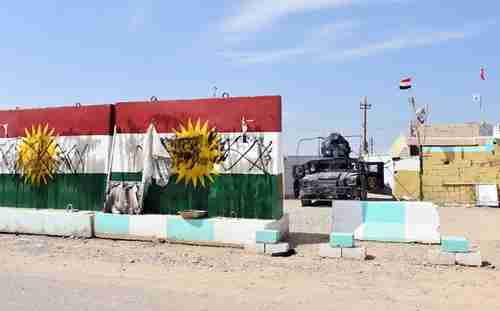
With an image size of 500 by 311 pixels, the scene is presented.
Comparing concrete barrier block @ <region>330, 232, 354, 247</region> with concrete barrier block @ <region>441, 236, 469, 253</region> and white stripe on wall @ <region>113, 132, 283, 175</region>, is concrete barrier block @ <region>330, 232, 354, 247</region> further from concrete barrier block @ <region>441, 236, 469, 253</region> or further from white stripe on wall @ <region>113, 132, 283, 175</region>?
white stripe on wall @ <region>113, 132, 283, 175</region>

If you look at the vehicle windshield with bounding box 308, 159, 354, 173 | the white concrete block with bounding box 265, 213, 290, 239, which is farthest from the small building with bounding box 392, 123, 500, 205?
the white concrete block with bounding box 265, 213, 290, 239

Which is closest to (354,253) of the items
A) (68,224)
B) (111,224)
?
(111,224)

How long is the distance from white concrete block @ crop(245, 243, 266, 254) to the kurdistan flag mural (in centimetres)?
94

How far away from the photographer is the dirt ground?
5.49 meters

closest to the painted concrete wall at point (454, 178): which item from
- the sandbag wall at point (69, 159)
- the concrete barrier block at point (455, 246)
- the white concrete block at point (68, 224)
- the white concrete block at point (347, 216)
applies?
the white concrete block at point (347, 216)

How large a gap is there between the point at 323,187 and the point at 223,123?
9.59 m

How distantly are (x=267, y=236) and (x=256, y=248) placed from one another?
0.33 metres

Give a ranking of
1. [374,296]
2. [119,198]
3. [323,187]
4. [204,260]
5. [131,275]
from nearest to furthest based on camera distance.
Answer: [374,296] → [131,275] → [204,260] → [119,198] → [323,187]

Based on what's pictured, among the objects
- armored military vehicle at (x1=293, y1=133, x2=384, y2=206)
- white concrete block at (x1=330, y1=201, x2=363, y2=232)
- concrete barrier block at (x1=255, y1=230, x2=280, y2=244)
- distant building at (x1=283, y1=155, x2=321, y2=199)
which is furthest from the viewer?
distant building at (x1=283, y1=155, x2=321, y2=199)

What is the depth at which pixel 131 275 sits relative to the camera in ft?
22.8

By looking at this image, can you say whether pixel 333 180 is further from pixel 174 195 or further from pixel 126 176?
pixel 126 176

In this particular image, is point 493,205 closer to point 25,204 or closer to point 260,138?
point 260,138

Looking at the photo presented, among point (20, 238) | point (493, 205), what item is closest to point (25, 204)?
point (20, 238)

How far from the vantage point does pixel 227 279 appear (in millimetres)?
6727
